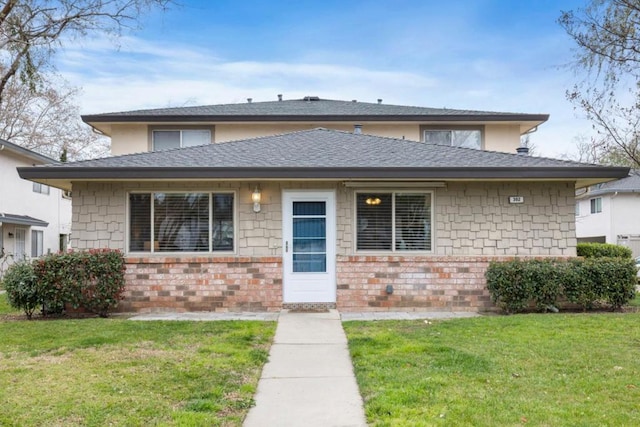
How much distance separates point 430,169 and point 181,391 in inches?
240

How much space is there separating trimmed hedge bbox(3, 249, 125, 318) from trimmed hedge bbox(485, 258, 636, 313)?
7.02 metres

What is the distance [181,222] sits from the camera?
9.88 metres

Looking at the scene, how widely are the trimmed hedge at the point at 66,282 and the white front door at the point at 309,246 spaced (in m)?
Answer: 3.22

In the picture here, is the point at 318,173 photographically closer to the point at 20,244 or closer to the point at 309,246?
the point at 309,246

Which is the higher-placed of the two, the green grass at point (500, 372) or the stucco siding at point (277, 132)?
the stucco siding at point (277, 132)

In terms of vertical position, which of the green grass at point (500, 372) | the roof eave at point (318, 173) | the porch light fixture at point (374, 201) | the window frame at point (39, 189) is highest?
the window frame at point (39, 189)

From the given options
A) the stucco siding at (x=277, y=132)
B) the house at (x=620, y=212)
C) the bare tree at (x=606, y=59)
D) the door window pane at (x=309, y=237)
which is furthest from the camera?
the house at (x=620, y=212)

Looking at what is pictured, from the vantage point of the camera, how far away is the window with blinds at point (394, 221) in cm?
994

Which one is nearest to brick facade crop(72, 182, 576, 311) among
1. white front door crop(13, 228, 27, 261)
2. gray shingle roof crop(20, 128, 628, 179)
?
gray shingle roof crop(20, 128, 628, 179)

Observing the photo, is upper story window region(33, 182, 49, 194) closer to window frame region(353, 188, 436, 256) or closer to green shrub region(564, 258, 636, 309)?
window frame region(353, 188, 436, 256)

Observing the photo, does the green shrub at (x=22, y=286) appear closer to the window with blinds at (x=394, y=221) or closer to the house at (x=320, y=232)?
the house at (x=320, y=232)

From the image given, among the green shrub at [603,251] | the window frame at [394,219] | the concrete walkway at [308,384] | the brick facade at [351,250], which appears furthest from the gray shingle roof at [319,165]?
the green shrub at [603,251]

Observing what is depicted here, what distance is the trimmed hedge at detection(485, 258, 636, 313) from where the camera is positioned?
9117mm

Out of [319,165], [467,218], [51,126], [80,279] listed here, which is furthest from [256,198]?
[51,126]
